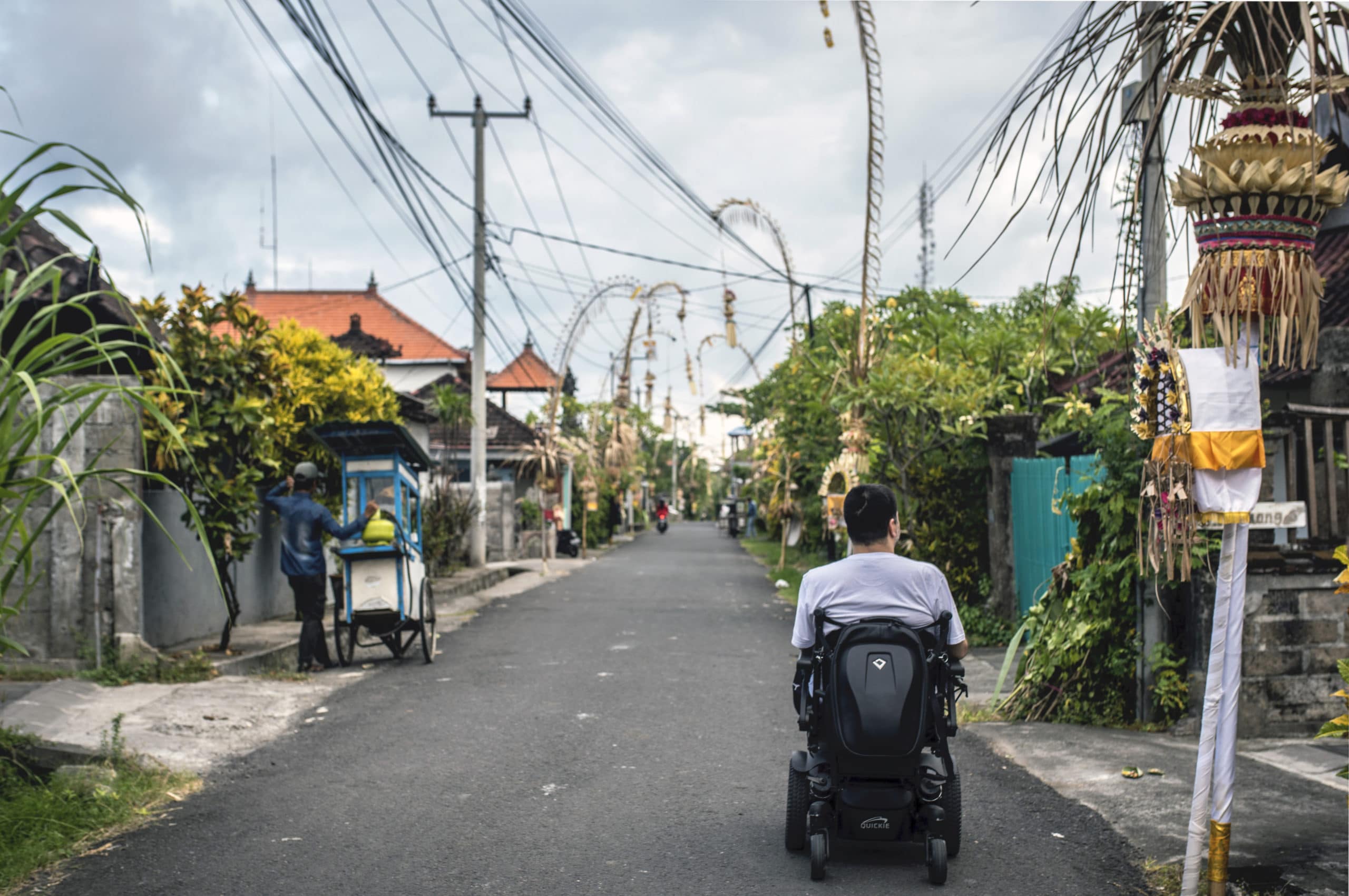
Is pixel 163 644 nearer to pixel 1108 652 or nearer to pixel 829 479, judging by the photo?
pixel 829 479

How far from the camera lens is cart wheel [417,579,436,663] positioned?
428 inches

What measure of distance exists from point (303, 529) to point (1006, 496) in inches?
289

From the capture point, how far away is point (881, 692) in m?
4.46

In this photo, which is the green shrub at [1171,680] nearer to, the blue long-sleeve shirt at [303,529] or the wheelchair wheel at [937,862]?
the wheelchair wheel at [937,862]

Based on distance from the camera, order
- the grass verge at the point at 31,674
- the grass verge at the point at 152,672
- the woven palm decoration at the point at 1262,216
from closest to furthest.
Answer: the woven palm decoration at the point at 1262,216 < the grass verge at the point at 31,674 < the grass verge at the point at 152,672

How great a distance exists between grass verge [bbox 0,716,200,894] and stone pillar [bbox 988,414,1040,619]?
8.70 m

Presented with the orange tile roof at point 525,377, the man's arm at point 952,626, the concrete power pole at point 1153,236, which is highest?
the orange tile roof at point 525,377

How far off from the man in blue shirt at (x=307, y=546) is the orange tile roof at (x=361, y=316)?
2918cm

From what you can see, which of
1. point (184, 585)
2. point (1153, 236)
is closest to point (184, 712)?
point (184, 585)

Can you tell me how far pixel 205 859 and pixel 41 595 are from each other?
5.47 metres

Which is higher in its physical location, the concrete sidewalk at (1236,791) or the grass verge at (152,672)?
the grass verge at (152,672)

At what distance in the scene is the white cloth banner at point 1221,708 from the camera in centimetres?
406

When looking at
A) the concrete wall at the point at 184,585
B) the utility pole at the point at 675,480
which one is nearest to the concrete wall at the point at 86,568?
the concrete wall at the point at 184,585

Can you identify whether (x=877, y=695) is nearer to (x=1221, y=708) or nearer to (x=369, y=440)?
(x=1221, y=708)
